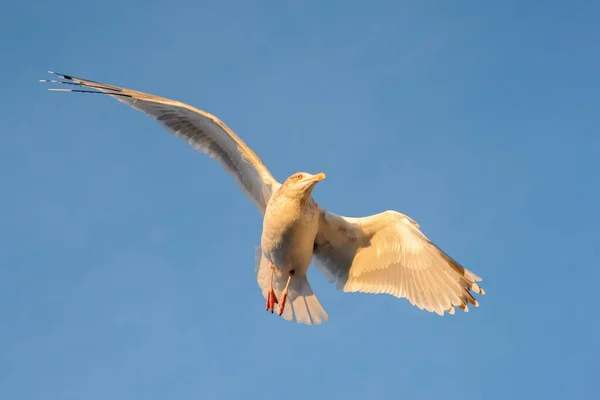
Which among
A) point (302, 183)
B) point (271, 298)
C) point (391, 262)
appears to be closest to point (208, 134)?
point (302, 183)

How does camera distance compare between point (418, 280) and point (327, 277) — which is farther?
point (327, 277)

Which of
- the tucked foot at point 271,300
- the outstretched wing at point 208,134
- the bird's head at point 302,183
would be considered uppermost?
the outstretched wing at point 208,134

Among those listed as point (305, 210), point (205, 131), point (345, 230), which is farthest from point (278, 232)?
point (205, 131)

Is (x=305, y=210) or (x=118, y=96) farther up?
(x=118, y=96)

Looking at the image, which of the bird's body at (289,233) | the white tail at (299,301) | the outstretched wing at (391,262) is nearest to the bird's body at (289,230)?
the bird's body at (289,233)

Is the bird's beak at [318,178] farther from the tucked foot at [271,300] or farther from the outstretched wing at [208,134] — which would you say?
the tucked foot at [271,300]

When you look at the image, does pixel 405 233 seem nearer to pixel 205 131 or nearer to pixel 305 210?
pixel 305 210

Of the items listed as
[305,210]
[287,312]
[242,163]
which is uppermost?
[242,163]
